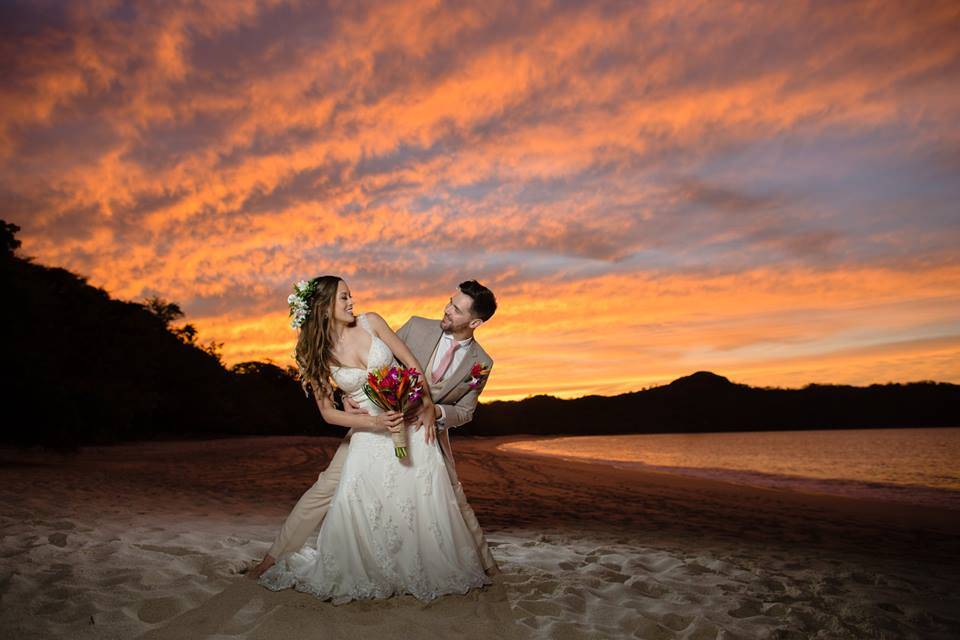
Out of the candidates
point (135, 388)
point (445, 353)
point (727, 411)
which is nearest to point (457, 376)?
point (445, 353)

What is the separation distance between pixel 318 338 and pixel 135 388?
751 inches

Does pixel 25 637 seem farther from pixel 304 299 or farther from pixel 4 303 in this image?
pixel 4 303

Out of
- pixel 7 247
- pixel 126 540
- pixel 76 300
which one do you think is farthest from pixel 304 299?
pixel 76 300

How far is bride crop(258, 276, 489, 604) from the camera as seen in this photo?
4.30 m

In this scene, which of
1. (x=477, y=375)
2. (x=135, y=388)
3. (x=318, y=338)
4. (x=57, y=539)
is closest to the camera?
(x=318, y=338)

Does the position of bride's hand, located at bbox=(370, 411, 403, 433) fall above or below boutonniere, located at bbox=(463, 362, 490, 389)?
below

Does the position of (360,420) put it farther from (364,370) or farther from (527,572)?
(527,572)

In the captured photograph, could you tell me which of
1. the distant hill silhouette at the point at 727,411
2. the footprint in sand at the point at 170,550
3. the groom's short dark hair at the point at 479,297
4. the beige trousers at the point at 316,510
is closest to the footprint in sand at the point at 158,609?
the beige trousers at the point at 316,510

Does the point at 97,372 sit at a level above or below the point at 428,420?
above

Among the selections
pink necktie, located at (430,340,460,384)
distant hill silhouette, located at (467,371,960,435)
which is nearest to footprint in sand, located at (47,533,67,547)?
pink necktie, located at (430,340,460,384)

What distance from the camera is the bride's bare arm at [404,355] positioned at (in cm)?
434

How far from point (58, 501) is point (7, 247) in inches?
377

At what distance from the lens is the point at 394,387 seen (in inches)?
158

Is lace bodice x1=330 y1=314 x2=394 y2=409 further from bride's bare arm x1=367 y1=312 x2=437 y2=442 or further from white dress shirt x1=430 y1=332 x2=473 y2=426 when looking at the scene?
white dress shirt x1=430 y1=332 x2=473 y2=426
